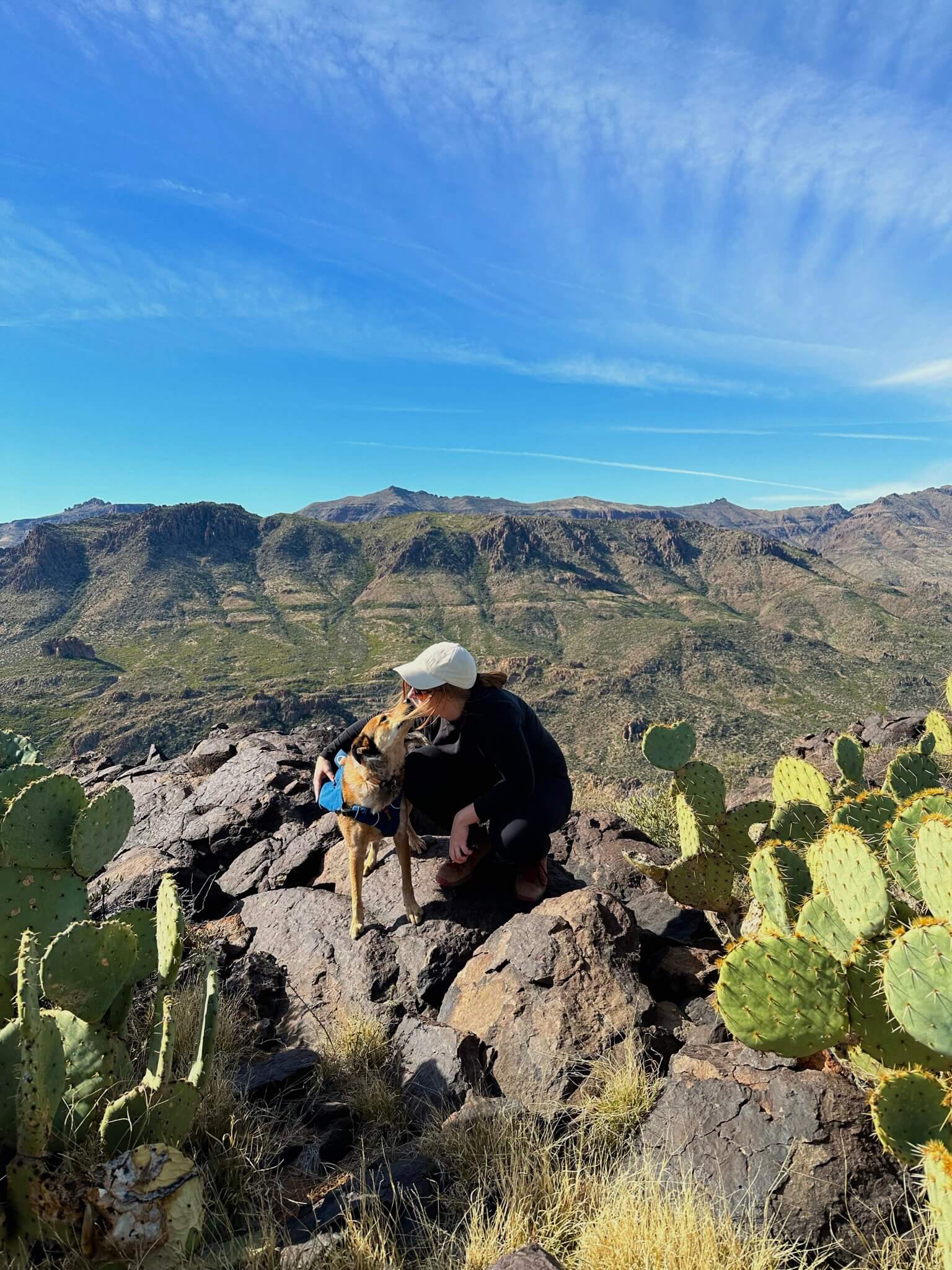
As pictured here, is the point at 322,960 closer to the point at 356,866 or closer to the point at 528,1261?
the point at 356,866

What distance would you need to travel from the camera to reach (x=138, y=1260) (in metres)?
2.13

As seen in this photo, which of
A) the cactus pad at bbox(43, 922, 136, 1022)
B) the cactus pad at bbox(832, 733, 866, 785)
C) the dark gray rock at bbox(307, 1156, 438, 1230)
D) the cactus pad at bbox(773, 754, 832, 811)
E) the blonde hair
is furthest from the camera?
the cactus pad at bbox(832, 733, 866, 785)

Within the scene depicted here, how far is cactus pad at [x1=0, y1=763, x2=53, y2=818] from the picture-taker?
14.1 ft

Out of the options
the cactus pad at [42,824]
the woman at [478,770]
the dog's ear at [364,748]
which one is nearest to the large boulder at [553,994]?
the woman at [478,770]

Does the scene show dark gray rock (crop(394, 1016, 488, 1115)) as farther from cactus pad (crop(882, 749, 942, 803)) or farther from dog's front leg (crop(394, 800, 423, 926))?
cactus pad (crop(882, 749, 942, 803))

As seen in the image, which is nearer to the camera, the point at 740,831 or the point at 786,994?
the point at 786,994

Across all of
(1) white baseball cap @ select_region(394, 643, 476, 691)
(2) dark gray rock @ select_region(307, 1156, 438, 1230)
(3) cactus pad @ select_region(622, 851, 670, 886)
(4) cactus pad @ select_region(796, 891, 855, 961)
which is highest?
(1) white baseball cap @ select_region(394, 643, 476, 691)

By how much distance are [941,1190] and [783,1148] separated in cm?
83

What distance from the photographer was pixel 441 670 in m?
3.91

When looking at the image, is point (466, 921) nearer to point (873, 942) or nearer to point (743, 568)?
point (873, 942)

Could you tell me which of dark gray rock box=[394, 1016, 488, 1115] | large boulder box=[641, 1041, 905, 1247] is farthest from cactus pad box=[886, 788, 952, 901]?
dark gray rock box=[394, 1016, 488, 1115]

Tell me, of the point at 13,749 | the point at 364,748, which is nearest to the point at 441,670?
the point at 364,748

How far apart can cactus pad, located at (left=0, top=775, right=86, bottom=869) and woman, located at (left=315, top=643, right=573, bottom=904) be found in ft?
5.15

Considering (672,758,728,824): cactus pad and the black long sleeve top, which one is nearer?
the black long sleeve top
